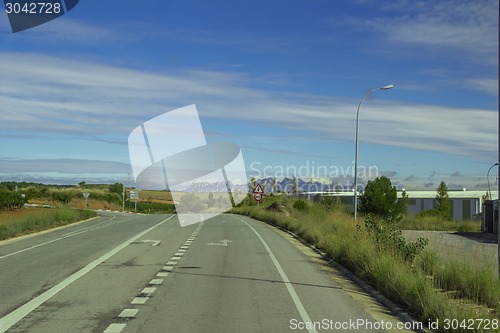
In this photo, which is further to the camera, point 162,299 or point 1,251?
point 1,251

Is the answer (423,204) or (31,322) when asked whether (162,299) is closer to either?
(31,322)

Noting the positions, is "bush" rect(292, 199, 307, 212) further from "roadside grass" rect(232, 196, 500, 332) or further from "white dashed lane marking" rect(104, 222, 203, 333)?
"roadside grass" rect(232, 196, 500, 332)

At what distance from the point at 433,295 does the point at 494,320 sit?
1743 millimetres

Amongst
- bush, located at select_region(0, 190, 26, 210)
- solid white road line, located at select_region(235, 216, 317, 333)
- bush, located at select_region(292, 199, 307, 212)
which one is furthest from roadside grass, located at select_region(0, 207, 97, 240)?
bush, located at select_region(292, 199, 307, 212)

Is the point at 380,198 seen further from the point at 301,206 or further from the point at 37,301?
the point at 37,301

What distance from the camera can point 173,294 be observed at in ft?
35.5

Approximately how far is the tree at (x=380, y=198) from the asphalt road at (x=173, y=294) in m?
33.6

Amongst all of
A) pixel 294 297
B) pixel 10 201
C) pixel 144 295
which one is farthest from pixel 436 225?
pixel 144 295

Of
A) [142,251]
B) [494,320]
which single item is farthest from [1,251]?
[494,320]

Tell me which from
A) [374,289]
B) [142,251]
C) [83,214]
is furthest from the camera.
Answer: [83,214]

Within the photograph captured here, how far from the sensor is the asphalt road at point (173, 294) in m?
8.28

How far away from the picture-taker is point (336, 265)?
54.0 feet

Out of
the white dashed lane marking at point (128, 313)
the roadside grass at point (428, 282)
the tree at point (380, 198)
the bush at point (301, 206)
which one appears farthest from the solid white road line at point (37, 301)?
the tree at point (380, 198)

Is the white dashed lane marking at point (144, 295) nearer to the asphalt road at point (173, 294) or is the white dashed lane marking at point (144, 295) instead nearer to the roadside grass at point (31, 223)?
the asphalt road at point (173, 294)
